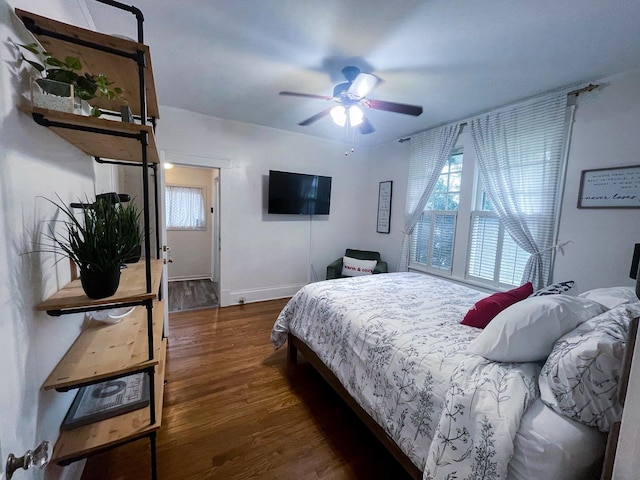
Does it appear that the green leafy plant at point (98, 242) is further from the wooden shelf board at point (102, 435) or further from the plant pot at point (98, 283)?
the wooden shelf board at point (102, 435)

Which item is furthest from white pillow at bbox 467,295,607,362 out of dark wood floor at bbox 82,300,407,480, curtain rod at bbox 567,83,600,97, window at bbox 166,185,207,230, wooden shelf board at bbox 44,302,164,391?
window at bbox 166,185,207,230

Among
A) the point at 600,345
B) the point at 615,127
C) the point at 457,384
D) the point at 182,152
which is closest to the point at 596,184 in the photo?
the point at 615,127

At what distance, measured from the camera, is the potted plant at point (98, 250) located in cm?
89

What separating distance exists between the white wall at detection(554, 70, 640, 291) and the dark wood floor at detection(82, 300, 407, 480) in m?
2.27

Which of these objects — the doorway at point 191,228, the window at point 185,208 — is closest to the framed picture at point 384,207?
the doorway at point 191,228

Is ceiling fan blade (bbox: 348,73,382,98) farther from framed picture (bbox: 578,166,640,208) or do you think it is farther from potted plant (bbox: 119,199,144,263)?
framed picture (bbox: 578,166,640,208)

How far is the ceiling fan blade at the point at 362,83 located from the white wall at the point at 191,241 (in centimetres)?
376

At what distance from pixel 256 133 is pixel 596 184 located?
12.2 feet

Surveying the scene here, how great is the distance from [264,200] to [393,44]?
103 inches

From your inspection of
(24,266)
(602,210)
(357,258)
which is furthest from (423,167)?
(24,266)

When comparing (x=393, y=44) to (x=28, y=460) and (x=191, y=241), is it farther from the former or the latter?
(x=191, y=241)

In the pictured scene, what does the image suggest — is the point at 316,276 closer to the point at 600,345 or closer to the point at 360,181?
the point at 360,181

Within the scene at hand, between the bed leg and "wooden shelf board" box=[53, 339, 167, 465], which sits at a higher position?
"wooden shelf board" box=[53, 339, 167, 465]

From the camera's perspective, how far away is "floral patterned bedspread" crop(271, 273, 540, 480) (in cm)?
92
